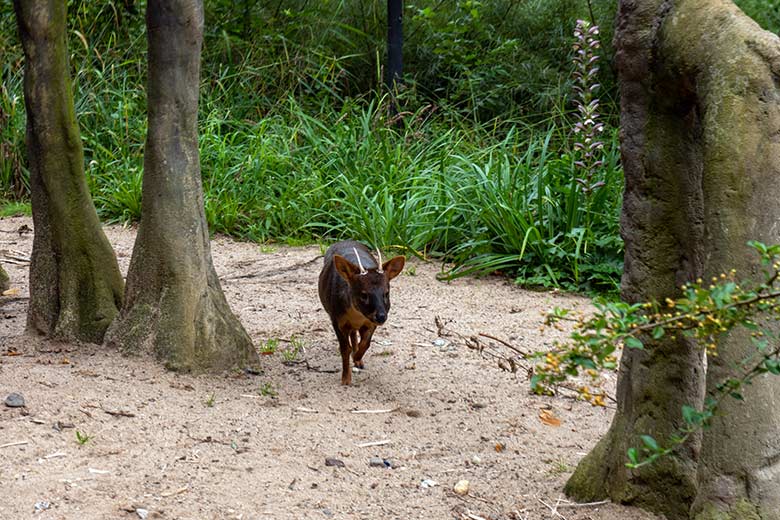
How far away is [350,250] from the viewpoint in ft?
20.6

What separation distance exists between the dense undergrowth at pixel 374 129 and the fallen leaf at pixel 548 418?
101 inches

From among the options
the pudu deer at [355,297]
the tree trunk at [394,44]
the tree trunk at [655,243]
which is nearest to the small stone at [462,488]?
the tree trunk at [655,243]

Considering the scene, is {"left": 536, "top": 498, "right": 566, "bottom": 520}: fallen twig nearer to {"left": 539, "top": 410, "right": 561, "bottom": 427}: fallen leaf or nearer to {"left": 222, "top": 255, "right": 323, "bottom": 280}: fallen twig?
{"left": 539, "top": 410, "right": 561, "bottom": 427}: fallen leaf

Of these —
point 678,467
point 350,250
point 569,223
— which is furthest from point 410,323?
point 678,467

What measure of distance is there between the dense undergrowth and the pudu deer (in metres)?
2.16

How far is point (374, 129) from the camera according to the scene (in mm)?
10617

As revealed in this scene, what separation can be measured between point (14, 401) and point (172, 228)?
1.24 m

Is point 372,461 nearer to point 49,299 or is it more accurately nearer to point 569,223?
point 49,299

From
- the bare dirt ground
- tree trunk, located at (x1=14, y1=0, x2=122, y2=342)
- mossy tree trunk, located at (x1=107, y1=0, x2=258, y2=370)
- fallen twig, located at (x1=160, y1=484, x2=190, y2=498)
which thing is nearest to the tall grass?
the bare dirt ground

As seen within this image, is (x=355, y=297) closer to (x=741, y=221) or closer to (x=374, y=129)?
(x=741, y=221)

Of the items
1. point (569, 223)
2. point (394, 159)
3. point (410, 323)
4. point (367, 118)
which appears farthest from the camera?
point (367, 118)

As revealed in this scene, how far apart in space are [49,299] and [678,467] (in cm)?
356

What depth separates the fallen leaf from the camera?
5.11 m

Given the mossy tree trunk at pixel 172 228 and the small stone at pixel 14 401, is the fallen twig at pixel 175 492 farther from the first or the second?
the mossy tree trunk at pixel 172 228
